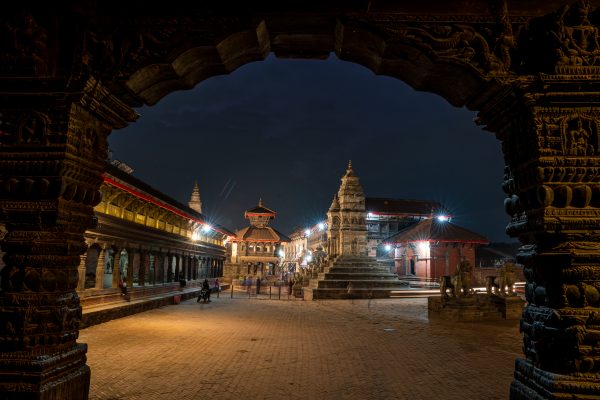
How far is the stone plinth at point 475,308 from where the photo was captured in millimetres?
16234

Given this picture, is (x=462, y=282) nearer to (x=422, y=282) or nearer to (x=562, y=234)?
(x=562, y=234)

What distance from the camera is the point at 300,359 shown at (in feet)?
29.2

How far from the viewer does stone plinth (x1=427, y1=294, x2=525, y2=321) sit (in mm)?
16234

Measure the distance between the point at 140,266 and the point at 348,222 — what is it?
18179 mm

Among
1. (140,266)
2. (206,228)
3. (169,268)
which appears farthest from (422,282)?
(140,266)

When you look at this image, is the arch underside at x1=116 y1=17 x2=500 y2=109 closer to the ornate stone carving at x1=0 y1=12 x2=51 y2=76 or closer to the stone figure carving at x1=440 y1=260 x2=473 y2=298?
the ornate stone carving at x1=0 y1=12 x2=51 y2=76

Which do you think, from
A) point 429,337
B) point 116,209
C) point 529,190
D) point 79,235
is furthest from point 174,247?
point 529,190

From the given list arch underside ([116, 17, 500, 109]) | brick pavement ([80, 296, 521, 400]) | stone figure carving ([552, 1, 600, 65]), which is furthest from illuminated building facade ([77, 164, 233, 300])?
stone figure carving ([552, 1, 600, 65])

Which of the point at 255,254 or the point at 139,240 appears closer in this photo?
the point at 139,240

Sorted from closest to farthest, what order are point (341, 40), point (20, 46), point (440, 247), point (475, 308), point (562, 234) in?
point (562, 234) < point (20, 46) < point (341, 40) < point (475, 308) < point (440, 247)

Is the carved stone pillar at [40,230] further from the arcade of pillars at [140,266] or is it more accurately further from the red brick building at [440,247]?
the red brick building at [440,247]

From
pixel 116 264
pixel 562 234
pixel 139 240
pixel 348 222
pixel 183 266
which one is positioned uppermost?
pixel 348 222

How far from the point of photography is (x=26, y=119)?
452 cm

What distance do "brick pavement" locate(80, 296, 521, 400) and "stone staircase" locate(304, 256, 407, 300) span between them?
36.4ft
